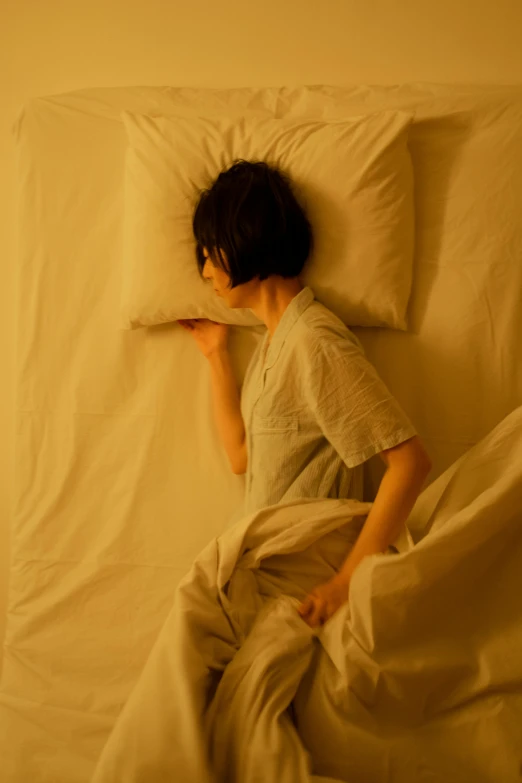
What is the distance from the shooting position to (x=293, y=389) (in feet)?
3.06

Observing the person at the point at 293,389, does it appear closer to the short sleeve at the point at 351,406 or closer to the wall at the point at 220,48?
the short sleeve at the point at 351,406

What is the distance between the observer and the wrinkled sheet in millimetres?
704

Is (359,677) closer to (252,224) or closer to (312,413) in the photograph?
(312,413)

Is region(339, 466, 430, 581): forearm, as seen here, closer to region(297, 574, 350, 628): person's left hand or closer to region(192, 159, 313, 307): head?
region(297, 574, 350, 628): person's left hand

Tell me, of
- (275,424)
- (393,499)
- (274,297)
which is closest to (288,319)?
(274,297)

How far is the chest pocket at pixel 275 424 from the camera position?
95 cm

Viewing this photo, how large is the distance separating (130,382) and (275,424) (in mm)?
339

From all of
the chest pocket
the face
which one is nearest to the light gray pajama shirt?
the chest pocket

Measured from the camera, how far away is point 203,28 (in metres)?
1.22

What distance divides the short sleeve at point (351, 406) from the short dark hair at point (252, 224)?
0.18 meters

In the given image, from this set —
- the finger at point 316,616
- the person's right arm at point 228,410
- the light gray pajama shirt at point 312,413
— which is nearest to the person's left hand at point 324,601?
the finger at point 316,616

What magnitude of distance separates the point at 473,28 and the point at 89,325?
94 cm

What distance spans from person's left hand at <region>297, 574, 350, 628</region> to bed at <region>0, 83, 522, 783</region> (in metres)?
0.16

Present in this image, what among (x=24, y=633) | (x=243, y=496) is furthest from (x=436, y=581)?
(x=24, y=633)
